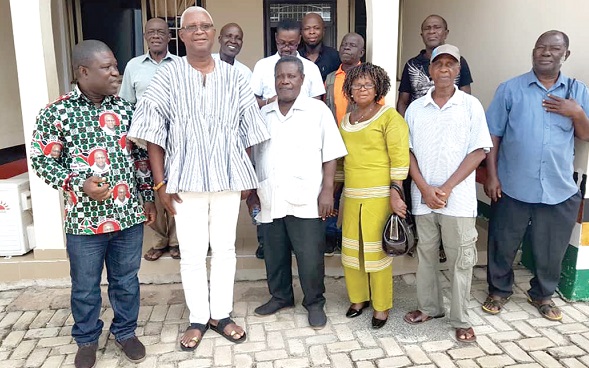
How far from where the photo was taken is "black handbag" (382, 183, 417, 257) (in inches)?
113

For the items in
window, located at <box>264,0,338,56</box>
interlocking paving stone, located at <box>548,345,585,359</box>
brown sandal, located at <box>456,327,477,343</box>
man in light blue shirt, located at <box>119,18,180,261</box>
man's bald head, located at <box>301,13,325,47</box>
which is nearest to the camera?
interlocking paving stone, located at <box>548,345,585,359</box>

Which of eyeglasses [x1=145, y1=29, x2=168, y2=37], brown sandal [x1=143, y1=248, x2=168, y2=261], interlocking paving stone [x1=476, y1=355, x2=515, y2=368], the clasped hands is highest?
eyeglasses [x1=145, y1=29, x2=168, y2=37]

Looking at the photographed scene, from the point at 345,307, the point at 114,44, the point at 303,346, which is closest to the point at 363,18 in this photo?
the point at 114,44

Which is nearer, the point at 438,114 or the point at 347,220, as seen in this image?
the point at 438,114

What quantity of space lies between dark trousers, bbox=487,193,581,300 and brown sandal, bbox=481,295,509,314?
0.04 m

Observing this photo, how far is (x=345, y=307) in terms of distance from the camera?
3.43 meters

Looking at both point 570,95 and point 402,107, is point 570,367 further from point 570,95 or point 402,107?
point 402,107

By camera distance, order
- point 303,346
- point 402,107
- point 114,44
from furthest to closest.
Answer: point 114,44 < point 402,107 < point 303,346

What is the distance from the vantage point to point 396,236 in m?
2.89

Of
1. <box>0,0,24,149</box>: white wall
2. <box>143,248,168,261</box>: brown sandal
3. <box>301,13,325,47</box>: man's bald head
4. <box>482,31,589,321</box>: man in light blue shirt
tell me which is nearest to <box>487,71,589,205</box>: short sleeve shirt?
<box>482,31,589,321</box>: man in light blue shirt

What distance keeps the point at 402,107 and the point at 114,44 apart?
4467mm

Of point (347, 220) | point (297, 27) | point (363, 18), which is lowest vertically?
point (347, 220)

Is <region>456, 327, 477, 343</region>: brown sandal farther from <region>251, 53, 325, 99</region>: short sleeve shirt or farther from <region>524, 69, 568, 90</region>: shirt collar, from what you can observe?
<region>251, 53, 325, 99</region>: short sleeve shirt

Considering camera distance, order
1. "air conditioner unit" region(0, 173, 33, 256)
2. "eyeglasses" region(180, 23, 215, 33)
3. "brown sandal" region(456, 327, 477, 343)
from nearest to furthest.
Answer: "eyeglasses" region(180, 23, 215, 33), "brown sandal" region(456, 327, 477, 343), "air conditioner unit" region(0, 173, 33, 256)
